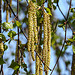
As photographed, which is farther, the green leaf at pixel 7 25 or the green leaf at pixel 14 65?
the green leaf at pixel 14 65

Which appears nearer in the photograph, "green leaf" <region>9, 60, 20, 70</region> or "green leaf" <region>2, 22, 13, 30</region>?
"green leaf" <region>2, 22, 13, 30</region>

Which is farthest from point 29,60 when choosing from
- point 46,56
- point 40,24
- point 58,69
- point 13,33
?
point 46,56

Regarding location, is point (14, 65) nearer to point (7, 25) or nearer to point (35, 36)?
point (7, 25)

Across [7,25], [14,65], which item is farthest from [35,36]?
[14,65]

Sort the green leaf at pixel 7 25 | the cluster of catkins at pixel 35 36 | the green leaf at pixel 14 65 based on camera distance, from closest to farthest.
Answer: the cluster of catkins at pixel 35 36, the green leaf at pixel 7 25, the green leaf at pixel 14 65

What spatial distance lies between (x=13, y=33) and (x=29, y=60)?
9.53 feet

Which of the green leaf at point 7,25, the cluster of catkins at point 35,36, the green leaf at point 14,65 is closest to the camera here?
the cluster of catkins at point 35,36

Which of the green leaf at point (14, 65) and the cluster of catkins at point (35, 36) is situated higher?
the cluster of catkins at point (35, 36)

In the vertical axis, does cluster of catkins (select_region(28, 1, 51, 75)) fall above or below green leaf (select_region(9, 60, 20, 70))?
above

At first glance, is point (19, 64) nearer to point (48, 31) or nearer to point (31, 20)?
point (48, 31)

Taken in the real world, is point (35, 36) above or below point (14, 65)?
above

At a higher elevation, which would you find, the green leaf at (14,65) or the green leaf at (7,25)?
the green leaf at (7,25)

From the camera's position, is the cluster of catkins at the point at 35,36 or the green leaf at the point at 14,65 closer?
the cluster of catkins at the point at 35,36

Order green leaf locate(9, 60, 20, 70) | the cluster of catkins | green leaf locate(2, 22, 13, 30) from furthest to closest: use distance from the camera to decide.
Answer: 1. green leaf locate(9, 60, 20, 70)
2. green leaf locate(2, 22, 13, 30)
3. the cluster of catkins
